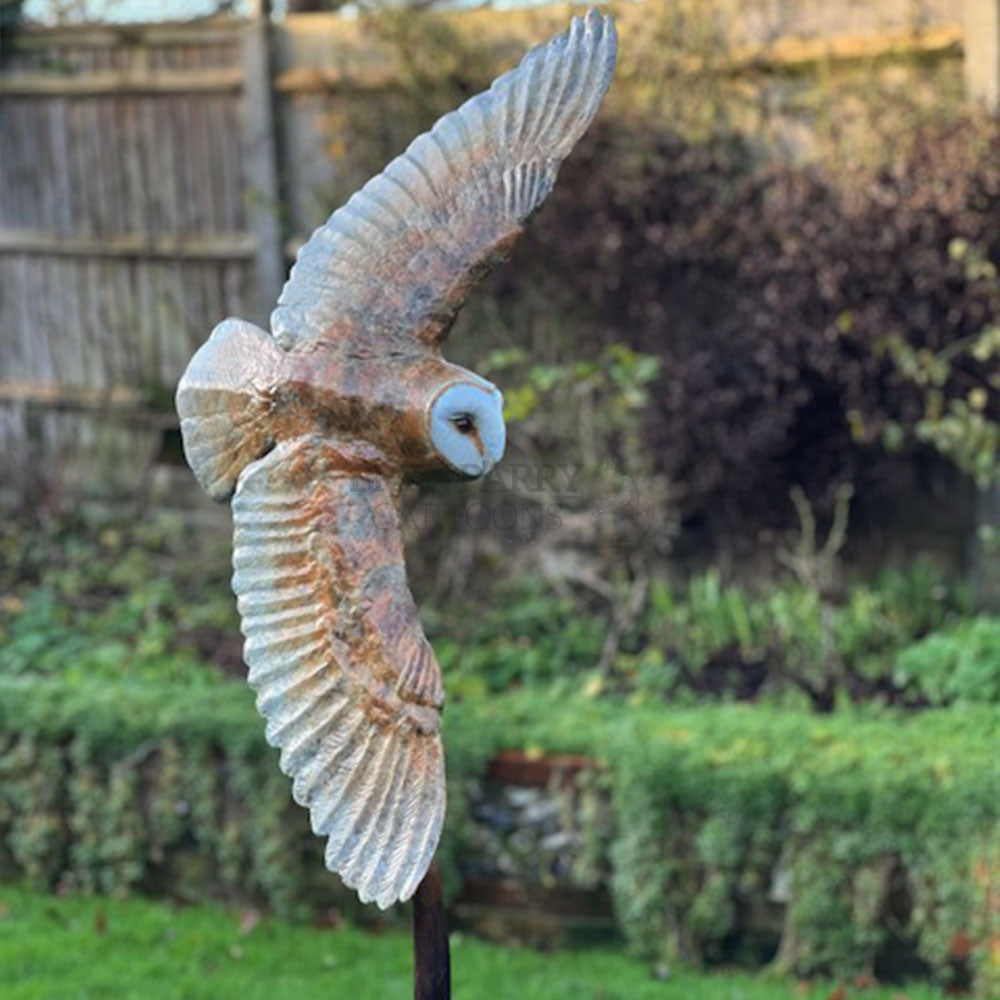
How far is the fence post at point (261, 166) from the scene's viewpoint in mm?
7832

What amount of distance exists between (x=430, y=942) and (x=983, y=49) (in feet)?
15.0

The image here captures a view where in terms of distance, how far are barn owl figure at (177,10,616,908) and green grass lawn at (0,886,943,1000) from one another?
2160 mm

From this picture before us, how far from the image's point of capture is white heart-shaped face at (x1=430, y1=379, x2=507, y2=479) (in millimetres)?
2730

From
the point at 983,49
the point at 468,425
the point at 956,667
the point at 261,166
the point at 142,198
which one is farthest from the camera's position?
the point at 142,198

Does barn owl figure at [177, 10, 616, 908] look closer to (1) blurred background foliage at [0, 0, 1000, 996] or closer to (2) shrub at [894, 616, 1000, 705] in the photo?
(1) blurred background foliage at [0, 0, 1000, 996]

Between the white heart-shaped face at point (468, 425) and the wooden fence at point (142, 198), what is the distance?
4.89m

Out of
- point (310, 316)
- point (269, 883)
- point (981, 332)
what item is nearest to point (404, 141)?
point (981, 332)

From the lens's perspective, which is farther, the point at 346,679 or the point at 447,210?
the point at 447,210

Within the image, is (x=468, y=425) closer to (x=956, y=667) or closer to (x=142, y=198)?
(x=956, y=667)

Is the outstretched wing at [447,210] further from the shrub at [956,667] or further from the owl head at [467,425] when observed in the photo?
the shrub at [956,667]

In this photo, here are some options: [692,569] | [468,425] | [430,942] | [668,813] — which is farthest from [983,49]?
[430,942]

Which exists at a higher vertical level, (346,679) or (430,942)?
(346,679)

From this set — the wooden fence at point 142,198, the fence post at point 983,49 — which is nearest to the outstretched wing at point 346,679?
the fence post at point 983,49

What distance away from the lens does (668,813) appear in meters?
4.81
